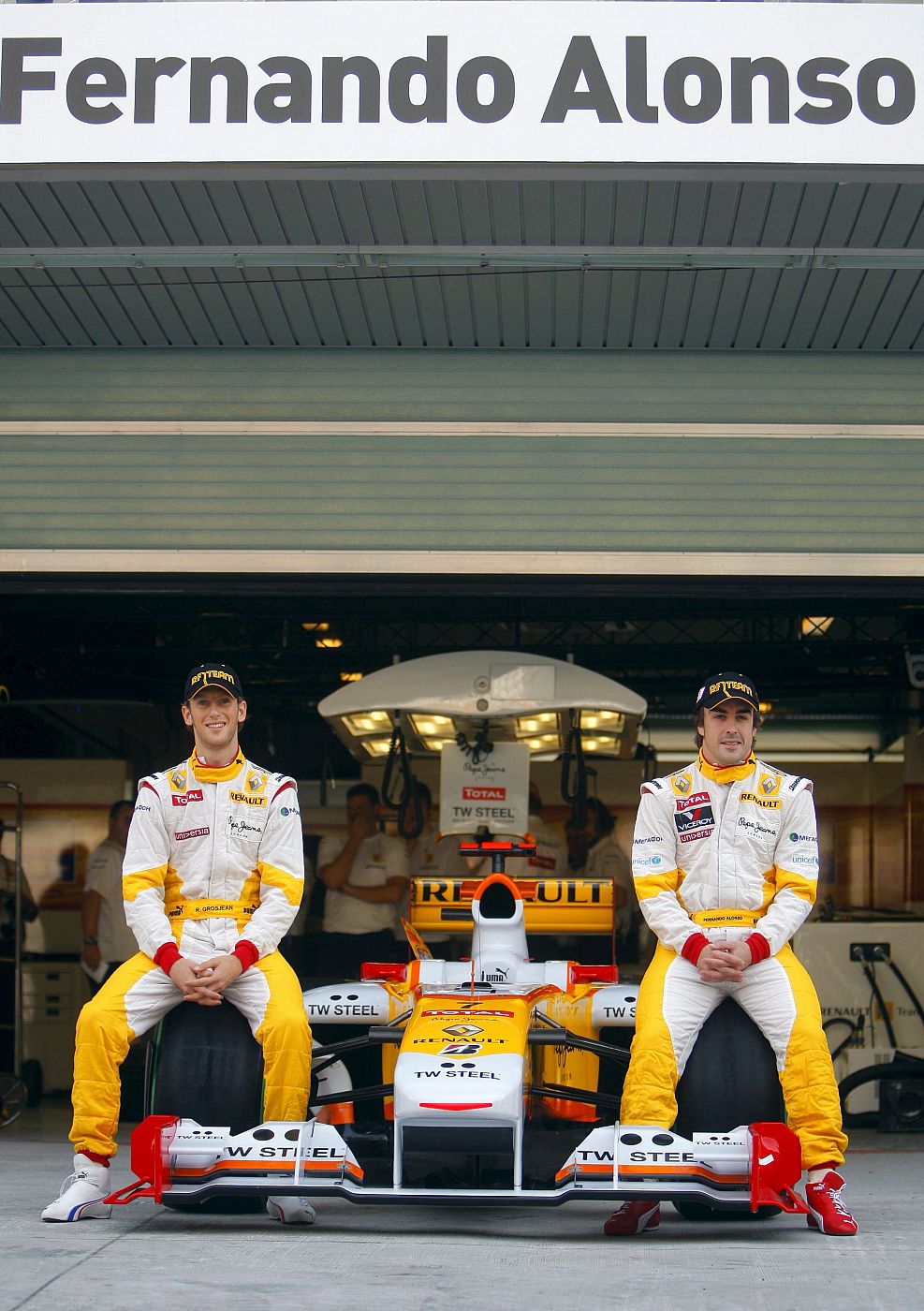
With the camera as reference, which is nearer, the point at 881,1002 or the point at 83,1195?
the point at 83,1195

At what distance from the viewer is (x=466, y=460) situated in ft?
23.3

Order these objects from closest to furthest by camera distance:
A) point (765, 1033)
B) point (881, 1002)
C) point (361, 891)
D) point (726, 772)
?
point (765, 1033), point (726, 772), point (881, 1002), point (361, 891)

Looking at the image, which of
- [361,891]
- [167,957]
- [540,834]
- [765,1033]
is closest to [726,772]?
[765,1033]

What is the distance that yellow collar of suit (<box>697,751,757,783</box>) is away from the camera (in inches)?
207

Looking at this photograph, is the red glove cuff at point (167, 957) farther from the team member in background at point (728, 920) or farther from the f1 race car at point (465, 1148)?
the team member in background at point (728, 920)

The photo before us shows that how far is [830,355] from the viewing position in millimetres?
7223

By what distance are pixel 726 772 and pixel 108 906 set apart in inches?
231

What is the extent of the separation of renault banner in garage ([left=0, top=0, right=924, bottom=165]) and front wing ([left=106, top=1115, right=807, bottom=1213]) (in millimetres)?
3818

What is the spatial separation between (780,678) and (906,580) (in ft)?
20.5

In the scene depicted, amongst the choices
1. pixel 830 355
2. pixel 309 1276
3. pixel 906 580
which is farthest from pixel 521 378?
pixel 309 1276

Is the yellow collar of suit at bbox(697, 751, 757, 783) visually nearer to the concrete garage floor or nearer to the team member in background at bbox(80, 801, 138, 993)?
the concrete garage floor

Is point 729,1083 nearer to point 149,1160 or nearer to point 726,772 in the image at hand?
point 726,772

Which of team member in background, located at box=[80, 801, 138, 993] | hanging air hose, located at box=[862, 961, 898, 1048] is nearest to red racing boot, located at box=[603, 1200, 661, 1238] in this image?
hanging air hose, located at box=[862, 961, 898, 1048]

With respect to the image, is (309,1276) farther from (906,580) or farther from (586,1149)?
(906,580)
